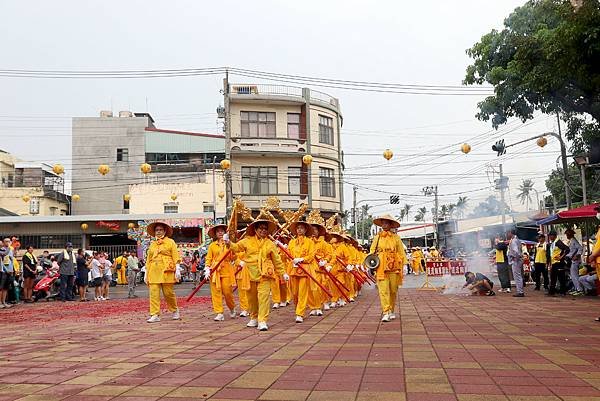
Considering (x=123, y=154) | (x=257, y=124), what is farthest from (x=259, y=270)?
(x=123, y=154)

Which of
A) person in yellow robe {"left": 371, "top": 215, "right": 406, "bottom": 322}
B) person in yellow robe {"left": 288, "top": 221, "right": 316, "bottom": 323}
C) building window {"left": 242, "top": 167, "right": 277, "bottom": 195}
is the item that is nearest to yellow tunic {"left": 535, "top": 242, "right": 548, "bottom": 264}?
person in yellow robe {"left": 371, "top": 215, "right": 406, "bottom": 322}

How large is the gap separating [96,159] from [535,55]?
31.7m

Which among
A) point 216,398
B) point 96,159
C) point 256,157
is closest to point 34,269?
point 216,398

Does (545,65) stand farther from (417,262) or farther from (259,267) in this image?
(417,262)

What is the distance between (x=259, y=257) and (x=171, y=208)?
1047 inches

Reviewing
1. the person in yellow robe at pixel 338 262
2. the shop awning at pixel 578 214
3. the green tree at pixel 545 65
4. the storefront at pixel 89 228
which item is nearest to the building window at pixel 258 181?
the storefront at pixel 89 228

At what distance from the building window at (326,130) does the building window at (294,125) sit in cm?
153

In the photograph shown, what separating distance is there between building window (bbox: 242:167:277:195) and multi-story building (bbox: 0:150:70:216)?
13938mm

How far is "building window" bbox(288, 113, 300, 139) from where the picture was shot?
33844 millimetres

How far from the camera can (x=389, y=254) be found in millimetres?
9656

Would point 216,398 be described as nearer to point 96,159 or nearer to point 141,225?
point 141,225

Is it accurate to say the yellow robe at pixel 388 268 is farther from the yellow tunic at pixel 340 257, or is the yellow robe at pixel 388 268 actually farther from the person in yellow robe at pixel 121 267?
the person in yellow robe at pixel 121 267

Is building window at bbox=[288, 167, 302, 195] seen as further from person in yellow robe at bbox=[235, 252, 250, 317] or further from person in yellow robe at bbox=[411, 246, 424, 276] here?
person in yellow robe at bbox=[235, 252, 250, 317]

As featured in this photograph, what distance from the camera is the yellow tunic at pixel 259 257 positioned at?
8.90 m
